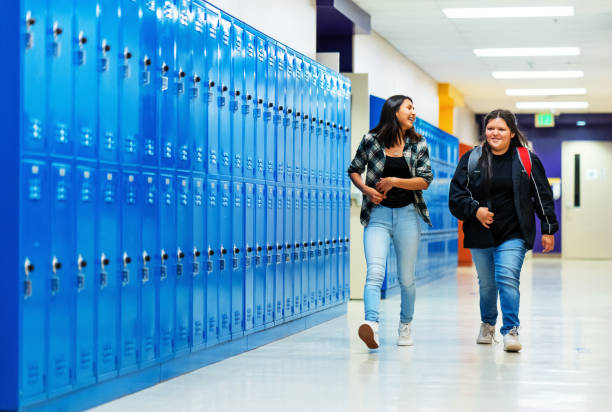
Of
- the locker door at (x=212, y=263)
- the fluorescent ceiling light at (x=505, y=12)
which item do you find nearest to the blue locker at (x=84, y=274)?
the locker door at (x=212, y=263)

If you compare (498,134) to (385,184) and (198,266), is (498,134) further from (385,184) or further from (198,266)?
(198,266)

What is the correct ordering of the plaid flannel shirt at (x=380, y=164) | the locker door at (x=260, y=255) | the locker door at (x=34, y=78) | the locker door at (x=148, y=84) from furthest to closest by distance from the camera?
1. the locker door at (x=260, y=255)
2. the plaid flannel shirt at (x=380, y=164)
3. the locker door at (x=148, y=84)
4. the locker door at (x=34, y=78)

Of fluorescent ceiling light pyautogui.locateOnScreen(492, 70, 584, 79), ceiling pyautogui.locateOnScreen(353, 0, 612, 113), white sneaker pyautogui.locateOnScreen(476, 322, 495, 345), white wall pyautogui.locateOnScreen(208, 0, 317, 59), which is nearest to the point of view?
white sneaker pyautogui.locateOnScreen(476, 322, 495, 345)

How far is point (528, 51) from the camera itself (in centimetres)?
1180

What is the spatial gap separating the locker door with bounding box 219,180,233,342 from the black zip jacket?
124 centimetres

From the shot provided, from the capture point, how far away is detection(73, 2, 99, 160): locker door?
137 inches

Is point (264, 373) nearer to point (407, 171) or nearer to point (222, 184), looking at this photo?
point (222, 184)

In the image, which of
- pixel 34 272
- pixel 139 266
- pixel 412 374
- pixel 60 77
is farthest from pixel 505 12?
pixel 34 272

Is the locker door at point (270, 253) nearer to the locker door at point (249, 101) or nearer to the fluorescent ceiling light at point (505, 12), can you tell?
the locker door at point (249, 101)

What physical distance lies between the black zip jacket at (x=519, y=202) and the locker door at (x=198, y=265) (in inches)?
57.2

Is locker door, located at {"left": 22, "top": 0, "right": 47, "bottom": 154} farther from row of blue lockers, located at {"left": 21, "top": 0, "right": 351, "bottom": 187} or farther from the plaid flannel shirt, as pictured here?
the plaid flannel shirt

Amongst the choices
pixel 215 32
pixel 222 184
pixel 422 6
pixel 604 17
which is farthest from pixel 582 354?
pixel 604 17

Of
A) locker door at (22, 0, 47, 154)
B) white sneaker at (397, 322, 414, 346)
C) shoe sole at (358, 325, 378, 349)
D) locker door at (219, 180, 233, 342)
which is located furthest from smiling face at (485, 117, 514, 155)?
locker door at (22, 0, 47, 154)

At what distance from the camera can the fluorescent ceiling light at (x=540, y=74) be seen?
1368 centimetres
